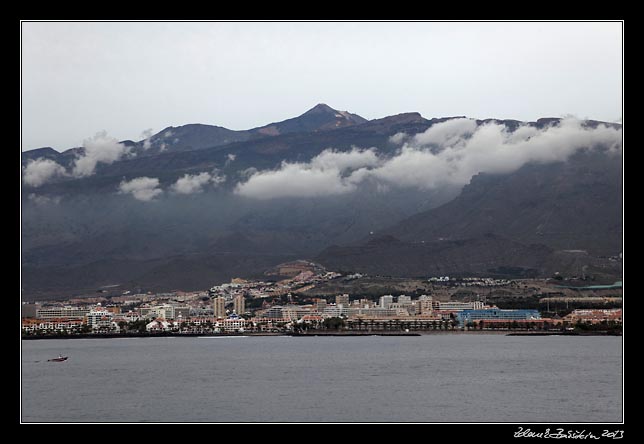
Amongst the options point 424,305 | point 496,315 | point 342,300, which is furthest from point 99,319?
point 496,315

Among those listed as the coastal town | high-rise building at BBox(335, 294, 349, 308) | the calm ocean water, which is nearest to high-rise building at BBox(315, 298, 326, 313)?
the coastal town

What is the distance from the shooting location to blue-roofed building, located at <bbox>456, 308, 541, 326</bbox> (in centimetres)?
7438

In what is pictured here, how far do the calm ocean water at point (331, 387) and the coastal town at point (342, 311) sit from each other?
26241mm

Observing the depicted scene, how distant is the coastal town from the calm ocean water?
26241 mm

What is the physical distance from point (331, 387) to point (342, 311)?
5665cm

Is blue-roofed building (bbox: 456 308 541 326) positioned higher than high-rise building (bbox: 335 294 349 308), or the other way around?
high-rise building (bbox: 335 294 349 308)

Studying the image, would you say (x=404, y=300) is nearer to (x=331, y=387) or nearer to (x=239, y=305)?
(x=239, y=305)

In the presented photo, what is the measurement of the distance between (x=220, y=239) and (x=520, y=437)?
460ft

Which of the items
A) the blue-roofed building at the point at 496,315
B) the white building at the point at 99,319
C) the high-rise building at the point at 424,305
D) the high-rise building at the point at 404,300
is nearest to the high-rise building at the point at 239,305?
the white building at the point at 99,319

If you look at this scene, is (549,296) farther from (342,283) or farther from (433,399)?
(433,399)

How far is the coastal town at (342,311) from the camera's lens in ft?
240

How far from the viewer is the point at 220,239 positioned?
155 metres

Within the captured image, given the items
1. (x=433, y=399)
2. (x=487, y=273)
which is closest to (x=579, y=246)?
(x=487, y=273)

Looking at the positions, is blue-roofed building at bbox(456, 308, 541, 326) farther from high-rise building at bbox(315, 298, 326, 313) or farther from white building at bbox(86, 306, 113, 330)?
white building at bbox(86, 306, 113, 330)
